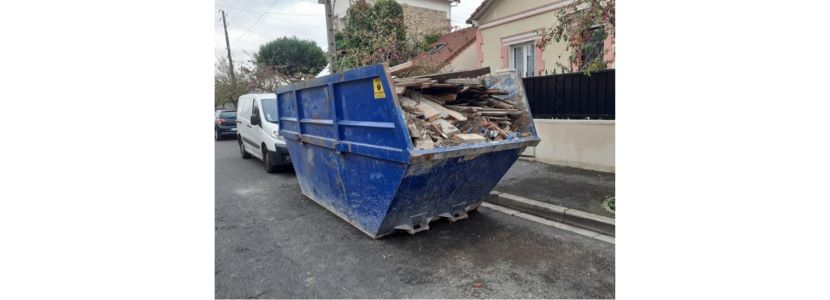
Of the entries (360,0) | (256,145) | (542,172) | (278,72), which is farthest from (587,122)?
(278,72)

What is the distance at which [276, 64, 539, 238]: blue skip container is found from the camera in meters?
3.58

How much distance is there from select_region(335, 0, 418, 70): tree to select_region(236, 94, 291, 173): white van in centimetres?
441

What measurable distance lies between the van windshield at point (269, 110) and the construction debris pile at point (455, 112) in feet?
16.8

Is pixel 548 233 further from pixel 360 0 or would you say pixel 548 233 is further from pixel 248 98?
pixel 360 0

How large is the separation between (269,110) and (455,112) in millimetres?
5658

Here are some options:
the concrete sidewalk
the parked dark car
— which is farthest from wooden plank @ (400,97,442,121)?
the parked dark car

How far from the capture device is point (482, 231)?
179 inches

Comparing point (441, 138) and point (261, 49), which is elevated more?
point (261, 49)

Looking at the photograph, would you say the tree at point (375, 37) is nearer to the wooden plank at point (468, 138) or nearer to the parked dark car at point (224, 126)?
the parked dark car at point (224, 126)

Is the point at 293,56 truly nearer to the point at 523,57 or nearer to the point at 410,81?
the point at 523,57

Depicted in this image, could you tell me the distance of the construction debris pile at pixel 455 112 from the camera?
3.75m

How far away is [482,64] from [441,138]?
27.3ft

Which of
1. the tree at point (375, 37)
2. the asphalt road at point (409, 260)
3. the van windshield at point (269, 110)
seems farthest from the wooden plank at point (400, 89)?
the tree at point (375, 37)

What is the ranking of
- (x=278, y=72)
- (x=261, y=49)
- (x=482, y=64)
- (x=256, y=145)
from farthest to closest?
(x=261, y=49) → (x=278, y=72) → (x=482, y=64) → (x=256, y=145)
